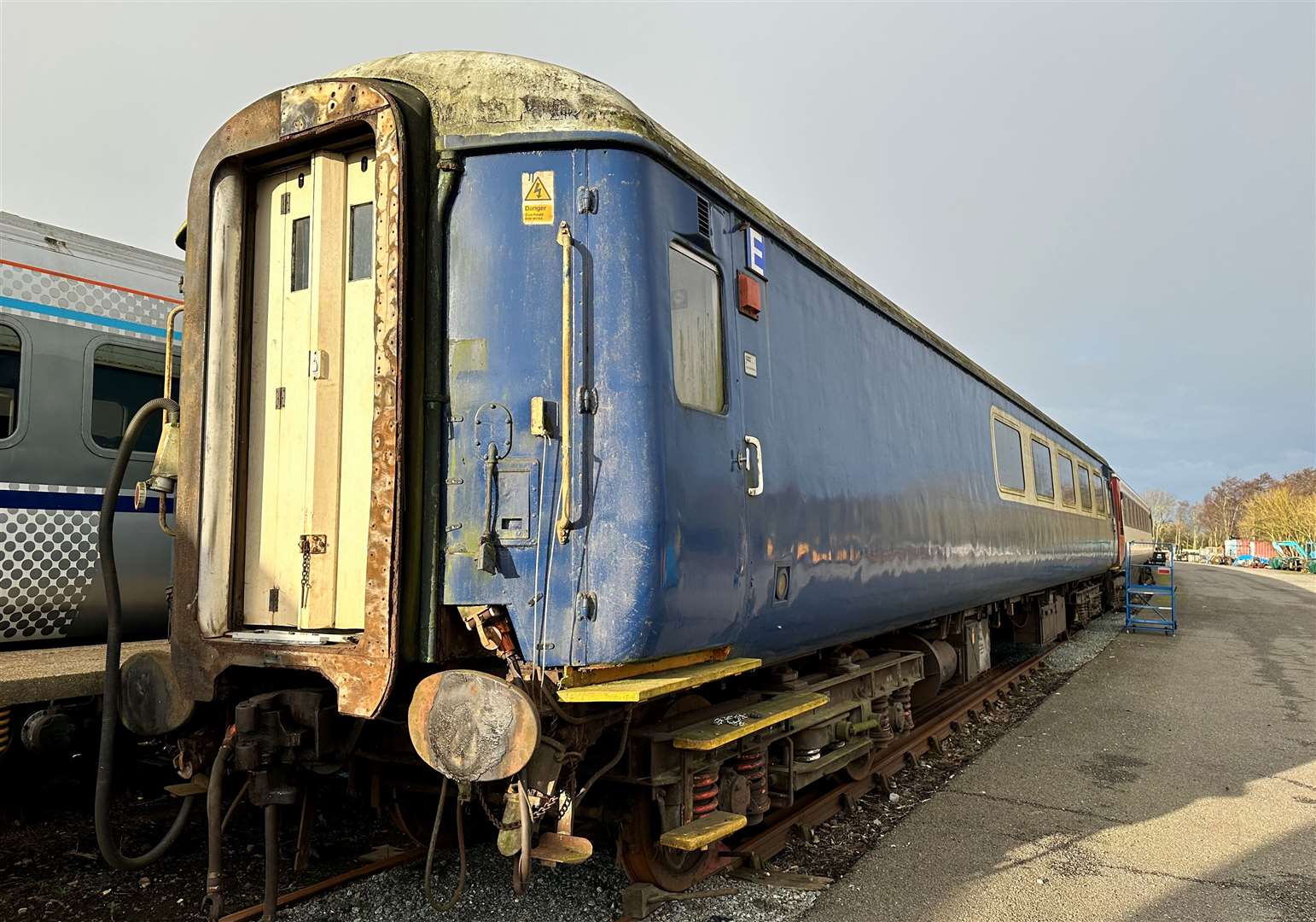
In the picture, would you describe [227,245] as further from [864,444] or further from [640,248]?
[864,444]

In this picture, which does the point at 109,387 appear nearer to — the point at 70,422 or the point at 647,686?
the point at 70,422

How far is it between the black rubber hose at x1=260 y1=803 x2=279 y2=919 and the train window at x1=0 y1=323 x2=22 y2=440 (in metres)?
3.23

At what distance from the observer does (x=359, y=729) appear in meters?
3.51

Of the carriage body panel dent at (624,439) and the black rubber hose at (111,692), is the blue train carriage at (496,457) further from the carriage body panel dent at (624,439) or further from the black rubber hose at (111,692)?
the black rubber hose at (111,692)

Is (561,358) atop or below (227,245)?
below

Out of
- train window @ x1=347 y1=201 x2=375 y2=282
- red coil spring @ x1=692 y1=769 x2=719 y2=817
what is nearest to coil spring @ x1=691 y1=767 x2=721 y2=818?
red coil spring @ x1=692 y1=769 x2=719 y2=817

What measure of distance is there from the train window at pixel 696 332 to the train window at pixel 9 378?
4.05m

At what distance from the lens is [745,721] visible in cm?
404

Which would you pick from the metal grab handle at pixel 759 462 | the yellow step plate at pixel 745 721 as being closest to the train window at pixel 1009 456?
the yellow step plate at pixel 745 721

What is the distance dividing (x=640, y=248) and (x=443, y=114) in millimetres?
955

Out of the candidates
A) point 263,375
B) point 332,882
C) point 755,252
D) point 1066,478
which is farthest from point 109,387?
point 1066,478

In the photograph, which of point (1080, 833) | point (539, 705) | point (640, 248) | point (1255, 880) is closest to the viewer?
point (539, 705)

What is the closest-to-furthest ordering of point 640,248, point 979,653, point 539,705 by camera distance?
1. point 539,705
2. point 640,248
3. point 979,653

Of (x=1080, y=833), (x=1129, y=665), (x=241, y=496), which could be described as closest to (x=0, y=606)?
(x=241, y=496)
